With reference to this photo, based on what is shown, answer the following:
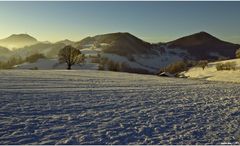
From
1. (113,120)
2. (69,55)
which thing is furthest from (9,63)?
(113,120)

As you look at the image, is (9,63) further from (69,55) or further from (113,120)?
(113,120)

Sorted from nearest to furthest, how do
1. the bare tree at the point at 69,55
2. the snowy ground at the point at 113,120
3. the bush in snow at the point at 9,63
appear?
1. the snowy ground at the point at 113,120
2. the bare tree at the point at 69,55
3. the bush in snow at the point at 9,63

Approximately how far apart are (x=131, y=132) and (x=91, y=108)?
5.76m

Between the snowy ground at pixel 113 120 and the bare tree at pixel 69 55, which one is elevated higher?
the bare tree at pixel 69 55

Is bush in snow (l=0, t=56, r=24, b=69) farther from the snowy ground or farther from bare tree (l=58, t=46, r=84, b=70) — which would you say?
the snowy ground

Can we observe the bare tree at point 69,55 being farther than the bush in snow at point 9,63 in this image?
No

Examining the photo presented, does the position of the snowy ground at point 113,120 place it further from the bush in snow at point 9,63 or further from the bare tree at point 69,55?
the bush in snow at point 9,63

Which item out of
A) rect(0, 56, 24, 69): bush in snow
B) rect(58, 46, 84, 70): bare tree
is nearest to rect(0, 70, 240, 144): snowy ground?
rect(58, 46, 84, 70): bare tree

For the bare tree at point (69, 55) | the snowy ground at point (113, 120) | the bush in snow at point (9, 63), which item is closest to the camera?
the snowy ground at point (113, 120)

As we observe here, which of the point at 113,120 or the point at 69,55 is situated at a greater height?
the point at 69,55

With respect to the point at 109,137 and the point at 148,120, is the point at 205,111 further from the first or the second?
the point at 109,137

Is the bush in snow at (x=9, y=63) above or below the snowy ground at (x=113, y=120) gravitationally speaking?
above

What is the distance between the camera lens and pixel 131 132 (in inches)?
499

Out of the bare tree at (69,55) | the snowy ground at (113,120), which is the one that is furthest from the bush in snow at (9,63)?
the snowy ground at (113,120)
